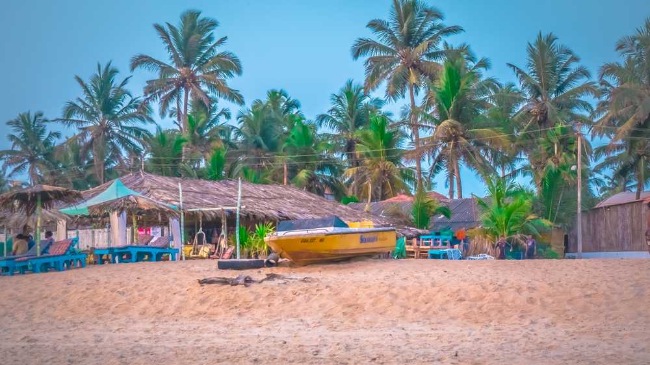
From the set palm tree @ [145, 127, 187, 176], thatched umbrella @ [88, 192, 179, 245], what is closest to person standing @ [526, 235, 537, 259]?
thatched umbrella @ [88, 192, 179, 245]

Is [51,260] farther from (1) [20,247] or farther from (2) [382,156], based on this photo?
(2) [382,156]

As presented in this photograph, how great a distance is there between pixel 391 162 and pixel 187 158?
11.3 meters

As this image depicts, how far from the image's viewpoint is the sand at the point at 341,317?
7227mm

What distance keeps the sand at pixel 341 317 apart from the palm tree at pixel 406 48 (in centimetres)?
1915

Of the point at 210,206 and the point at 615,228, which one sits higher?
the point at 210,206

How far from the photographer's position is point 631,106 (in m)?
28.6

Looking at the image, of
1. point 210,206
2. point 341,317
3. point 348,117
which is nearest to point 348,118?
point 348,117

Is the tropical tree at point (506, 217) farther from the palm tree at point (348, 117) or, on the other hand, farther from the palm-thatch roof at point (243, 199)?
the palm tree at point (348, 117)

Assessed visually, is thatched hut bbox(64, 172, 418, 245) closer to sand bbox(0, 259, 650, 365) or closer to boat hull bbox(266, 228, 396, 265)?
boat hull bbox(266, 228, 396, 265)

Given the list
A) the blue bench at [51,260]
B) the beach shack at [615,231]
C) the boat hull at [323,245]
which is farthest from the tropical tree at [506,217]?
the blue bench at [51,260]

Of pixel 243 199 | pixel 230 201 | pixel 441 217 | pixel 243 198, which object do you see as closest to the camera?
pixel 230 201

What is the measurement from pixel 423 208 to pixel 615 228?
7.06 meters

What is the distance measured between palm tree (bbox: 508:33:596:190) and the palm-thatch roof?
1079 centimetres

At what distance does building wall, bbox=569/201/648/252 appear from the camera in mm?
24141
